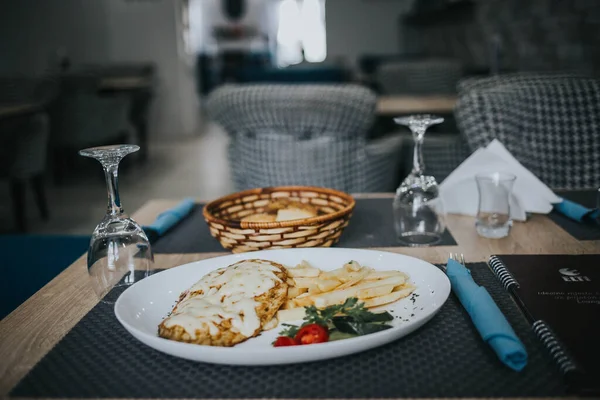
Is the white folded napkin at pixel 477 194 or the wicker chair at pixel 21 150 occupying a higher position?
the white folded napkin at pixel 477 194

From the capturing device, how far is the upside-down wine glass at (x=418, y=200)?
1197 millimetres

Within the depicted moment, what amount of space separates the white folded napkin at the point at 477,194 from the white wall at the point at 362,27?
9.41m

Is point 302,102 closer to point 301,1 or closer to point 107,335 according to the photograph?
point 107,335

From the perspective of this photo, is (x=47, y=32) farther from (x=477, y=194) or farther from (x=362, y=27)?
(x=477, y=194)

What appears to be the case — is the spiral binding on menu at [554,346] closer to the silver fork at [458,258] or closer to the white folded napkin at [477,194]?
the silver fork at [458,258]

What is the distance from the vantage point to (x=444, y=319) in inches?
32.4

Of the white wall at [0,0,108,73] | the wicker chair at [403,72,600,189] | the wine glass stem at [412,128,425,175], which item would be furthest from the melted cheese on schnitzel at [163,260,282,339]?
the white wall at [0,0,108,73]

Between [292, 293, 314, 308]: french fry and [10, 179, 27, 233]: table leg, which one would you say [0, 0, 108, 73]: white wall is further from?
[292, 293, 314, 308]: french fry

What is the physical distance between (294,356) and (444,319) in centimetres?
25

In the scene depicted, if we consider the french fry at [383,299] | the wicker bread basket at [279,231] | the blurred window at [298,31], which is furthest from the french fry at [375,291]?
the blurred window at [298,31]

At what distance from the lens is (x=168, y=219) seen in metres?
1.36

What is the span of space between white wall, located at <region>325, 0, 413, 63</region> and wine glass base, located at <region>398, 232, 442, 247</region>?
31.4 ft

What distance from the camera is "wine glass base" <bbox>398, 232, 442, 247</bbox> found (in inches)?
46.8

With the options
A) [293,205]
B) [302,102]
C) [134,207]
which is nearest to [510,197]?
[293,205]
